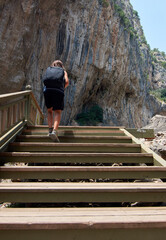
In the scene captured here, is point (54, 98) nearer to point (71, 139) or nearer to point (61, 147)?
point (71, 139)

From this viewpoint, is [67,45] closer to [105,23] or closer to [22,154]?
[105,23]

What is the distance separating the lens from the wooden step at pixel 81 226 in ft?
3.95

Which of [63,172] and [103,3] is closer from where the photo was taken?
[63,172]

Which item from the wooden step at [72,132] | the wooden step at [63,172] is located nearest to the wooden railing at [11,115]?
the wooden step at [72,132]

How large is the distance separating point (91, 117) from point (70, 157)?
19.3 metres

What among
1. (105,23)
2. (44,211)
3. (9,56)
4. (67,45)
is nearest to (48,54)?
(67,45)

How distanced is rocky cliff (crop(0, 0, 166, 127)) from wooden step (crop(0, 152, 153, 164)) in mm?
9877

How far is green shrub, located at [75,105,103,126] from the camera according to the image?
69.5 ft

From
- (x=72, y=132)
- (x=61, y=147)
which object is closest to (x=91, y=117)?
(x=72, y=132)

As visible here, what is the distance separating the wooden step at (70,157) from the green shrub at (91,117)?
18130 millimetres

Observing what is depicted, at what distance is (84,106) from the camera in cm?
2344

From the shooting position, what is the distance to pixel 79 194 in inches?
65.4

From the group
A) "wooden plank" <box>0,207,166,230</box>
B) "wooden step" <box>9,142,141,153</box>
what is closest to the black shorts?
"wooden step" <box>9,142,141,153</box>

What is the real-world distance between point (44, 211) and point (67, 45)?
52.5 ft
